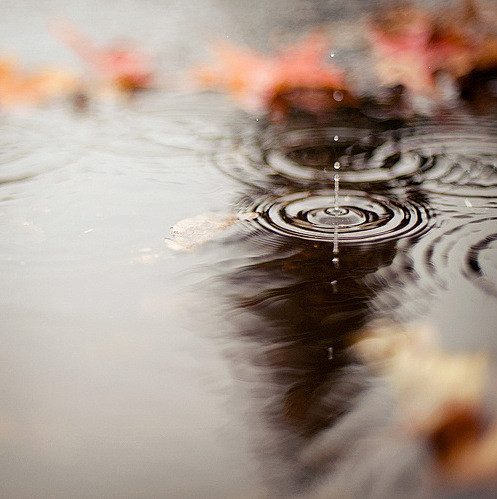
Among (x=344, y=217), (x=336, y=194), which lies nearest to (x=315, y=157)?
(x=336, y=194)

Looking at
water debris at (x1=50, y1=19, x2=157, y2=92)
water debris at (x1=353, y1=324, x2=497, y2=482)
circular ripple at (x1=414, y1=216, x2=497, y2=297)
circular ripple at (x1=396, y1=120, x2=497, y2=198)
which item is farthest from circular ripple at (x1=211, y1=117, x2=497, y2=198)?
water debris at (x1=50, y1=19, x2=157, y2=92)

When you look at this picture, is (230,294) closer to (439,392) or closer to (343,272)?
(343,272)

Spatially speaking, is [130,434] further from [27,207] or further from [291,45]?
[291,45]

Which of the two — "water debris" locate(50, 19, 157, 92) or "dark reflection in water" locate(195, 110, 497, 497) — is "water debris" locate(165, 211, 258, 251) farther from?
"water debris" locate(50, 19, 157, 92)

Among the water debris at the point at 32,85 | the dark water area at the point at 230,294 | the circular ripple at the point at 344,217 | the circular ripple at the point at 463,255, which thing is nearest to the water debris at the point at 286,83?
the dark water area at the point at 230,294

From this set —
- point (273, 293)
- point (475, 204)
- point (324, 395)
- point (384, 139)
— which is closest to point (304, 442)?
point (324, 395)
